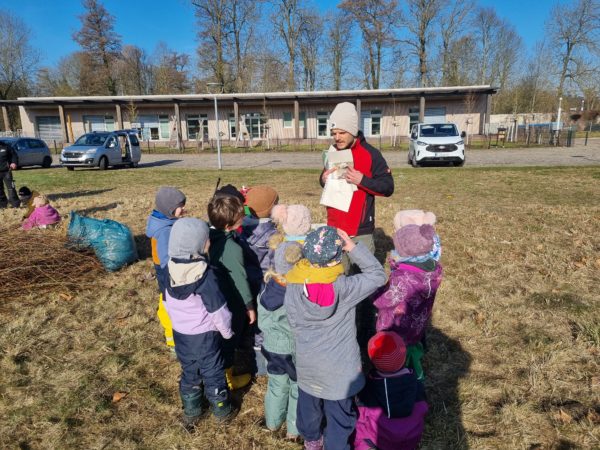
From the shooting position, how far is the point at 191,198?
9.84 meters

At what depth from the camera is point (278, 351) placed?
2.46 m

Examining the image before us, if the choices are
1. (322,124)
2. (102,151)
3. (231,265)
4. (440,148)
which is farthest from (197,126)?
(231,265)

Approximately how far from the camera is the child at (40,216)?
255 inches

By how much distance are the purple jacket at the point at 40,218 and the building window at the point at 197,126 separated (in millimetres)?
30402

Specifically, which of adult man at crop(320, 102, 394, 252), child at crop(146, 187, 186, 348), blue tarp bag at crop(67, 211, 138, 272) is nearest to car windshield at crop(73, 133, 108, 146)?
blue tarp bag at crop(67, 211, 138, 272)

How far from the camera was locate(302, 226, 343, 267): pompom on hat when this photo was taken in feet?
6.41

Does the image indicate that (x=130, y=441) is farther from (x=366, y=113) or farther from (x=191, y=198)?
(x=366, y=113)

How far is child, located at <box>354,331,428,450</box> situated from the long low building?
107ft

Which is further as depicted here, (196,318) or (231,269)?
(231,269)

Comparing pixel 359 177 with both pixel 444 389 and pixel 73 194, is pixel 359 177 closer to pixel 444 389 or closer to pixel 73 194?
pixel 444 389

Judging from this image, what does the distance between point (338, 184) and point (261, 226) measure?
2.32 ft

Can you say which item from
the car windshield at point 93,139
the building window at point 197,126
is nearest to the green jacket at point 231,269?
the car windshield at point 93,139

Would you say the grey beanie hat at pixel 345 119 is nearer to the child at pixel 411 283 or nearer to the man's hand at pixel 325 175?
the man's hand at pixel 325 175

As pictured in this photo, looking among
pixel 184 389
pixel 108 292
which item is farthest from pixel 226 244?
pixel 108 292
